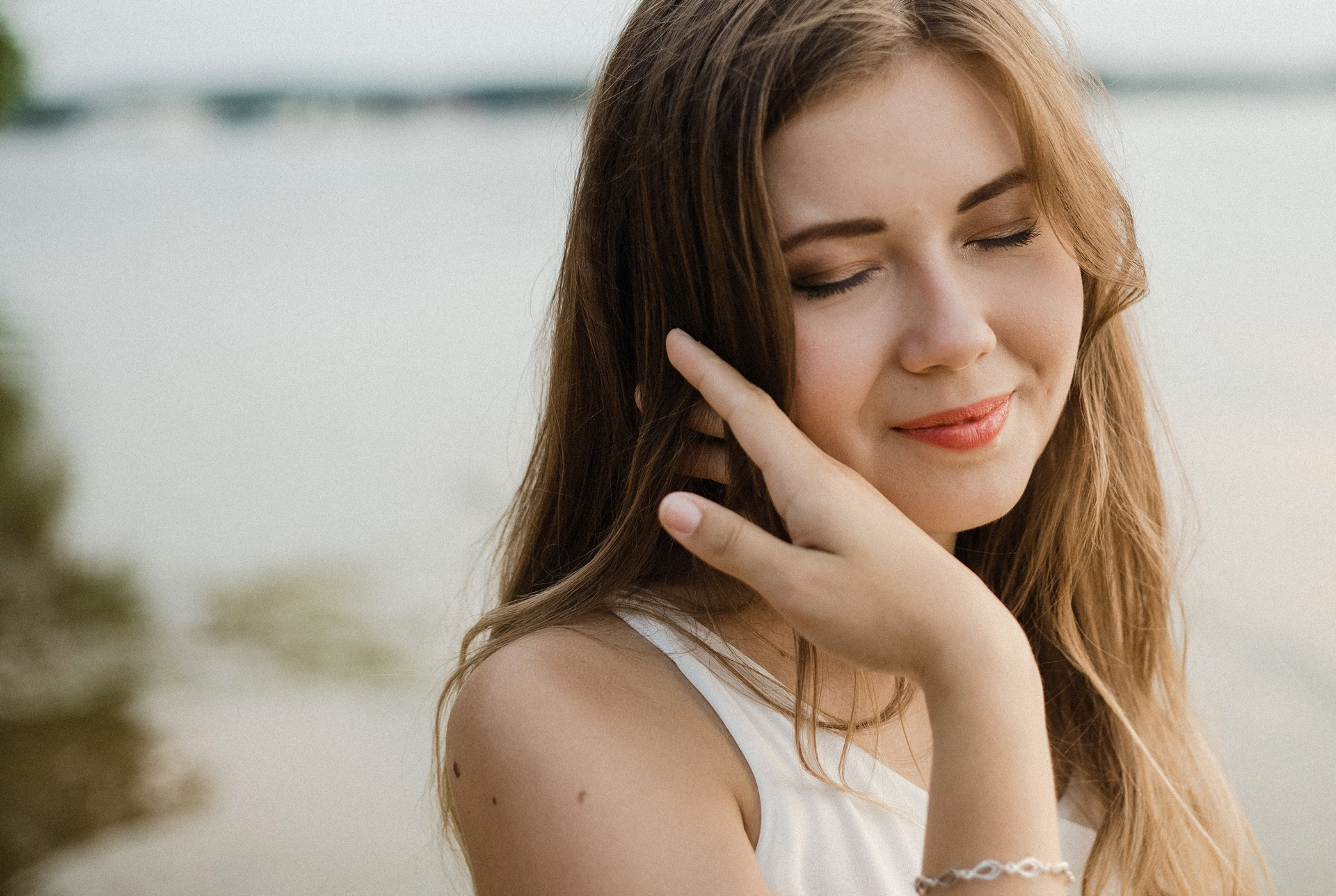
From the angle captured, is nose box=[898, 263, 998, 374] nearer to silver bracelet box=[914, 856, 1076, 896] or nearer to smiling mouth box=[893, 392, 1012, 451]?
smiling mouth box=[893, 392, 1012, 451]

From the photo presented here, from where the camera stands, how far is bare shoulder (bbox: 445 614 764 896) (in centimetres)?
112

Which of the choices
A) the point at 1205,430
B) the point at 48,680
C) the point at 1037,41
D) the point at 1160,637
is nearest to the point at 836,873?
the point at 1160,637

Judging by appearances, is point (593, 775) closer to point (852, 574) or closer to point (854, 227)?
point (852, 574)

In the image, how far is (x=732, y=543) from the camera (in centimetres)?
111

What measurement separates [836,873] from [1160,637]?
2.37 feet

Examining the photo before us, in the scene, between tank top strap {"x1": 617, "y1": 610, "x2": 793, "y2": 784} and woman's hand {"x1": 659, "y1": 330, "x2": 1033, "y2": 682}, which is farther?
tank top strap {"x1": 617, "y1": 610, "x2": 793, "y2": 784}

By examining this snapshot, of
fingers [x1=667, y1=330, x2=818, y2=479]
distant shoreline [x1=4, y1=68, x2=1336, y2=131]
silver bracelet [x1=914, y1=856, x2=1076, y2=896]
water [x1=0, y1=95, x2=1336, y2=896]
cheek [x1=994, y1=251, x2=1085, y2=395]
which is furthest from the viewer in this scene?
distant shoreline [x1=4, y1=68, x2=1336, y2=131]

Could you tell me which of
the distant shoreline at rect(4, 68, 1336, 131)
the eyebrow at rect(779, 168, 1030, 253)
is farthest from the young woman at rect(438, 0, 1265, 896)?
the distant shoreline at rect(4, 68, 1336, 131)

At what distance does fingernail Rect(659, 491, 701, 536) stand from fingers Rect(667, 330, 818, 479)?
94 mm

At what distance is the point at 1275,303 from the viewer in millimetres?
4238

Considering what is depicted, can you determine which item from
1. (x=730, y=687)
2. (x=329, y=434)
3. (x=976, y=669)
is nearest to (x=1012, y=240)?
(x=976, y=669)

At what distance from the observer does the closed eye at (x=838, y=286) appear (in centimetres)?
123

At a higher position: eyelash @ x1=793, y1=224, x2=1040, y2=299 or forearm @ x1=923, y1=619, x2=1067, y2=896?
eyelash @ x1=793, y1=224, x2=1040, y2=299

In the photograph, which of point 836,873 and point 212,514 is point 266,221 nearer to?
point 212,514
